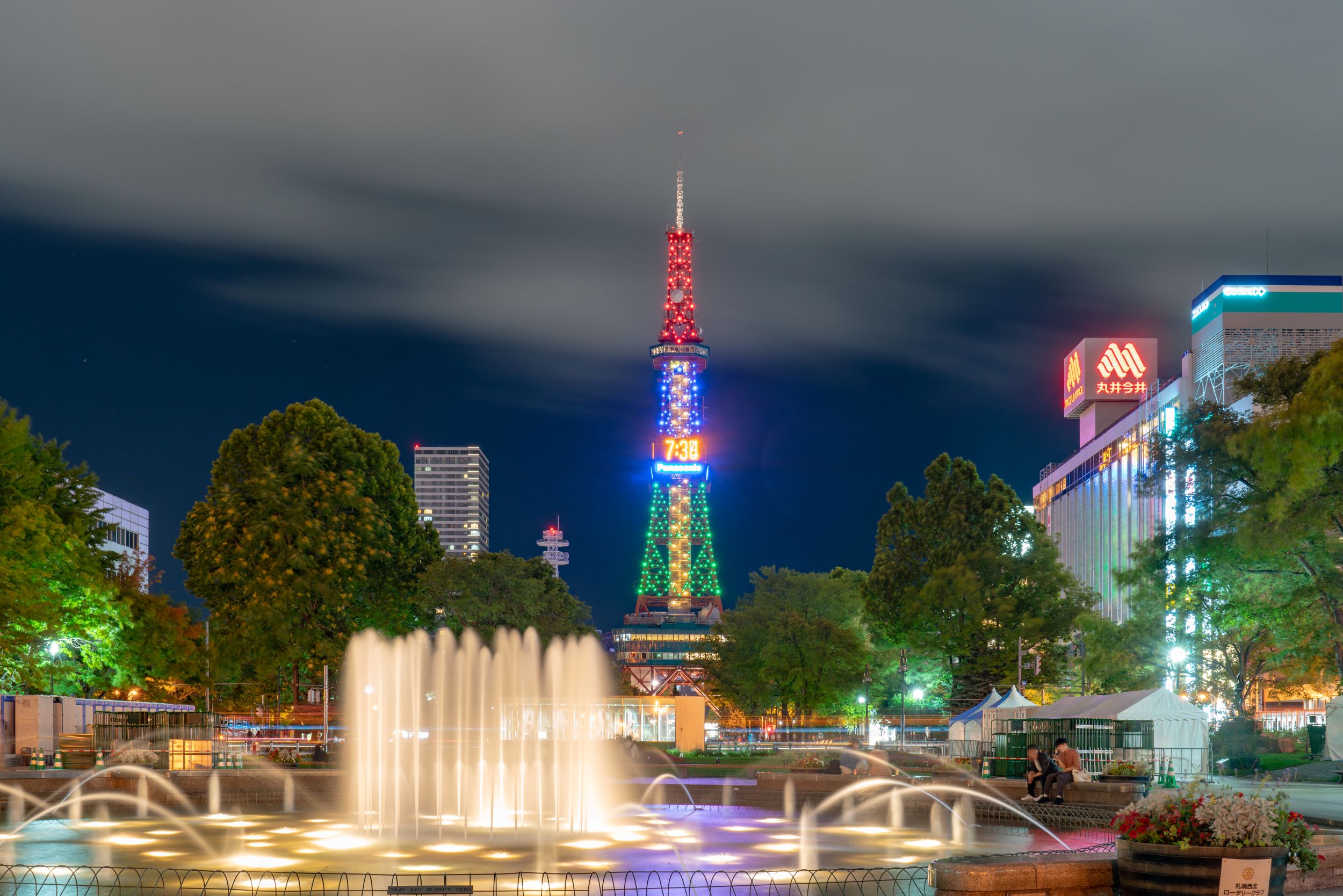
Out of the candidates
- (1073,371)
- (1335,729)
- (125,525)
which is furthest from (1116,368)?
(1335,729)

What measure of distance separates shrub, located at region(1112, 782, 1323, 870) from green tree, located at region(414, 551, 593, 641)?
146 feet

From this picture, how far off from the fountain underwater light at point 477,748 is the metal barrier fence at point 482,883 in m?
6.27

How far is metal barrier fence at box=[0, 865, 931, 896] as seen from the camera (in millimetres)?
14586

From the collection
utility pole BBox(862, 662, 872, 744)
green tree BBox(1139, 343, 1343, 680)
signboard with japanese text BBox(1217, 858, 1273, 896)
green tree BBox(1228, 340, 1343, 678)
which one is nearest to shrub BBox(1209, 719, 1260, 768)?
green tree BBox(1139, 343, 1343, 680)

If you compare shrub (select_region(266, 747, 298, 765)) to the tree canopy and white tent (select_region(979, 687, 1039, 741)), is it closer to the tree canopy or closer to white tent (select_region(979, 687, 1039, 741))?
the tree canopy

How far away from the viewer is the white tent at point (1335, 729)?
36.2m

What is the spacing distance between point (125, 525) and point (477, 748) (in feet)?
307

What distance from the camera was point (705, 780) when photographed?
32.3 meters

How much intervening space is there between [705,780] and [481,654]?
104ft

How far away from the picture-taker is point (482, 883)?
52.5 ft

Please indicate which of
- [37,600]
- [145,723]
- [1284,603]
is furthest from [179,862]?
[1284,603]

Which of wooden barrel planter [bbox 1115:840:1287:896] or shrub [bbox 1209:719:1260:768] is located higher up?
wooden barrel planter [bbox 1115:840:1287:896]

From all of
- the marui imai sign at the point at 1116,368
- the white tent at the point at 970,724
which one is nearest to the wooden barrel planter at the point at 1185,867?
the white tent at the point at 970,724

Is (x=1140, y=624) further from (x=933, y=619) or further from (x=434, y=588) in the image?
(x=434, y=588)
